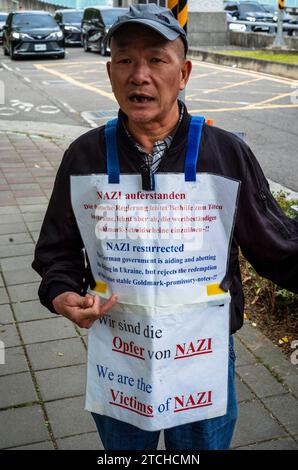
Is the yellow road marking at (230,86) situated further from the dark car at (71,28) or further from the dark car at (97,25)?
the dark car at (71,28)

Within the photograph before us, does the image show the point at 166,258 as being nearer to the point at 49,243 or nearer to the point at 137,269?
the point at 137,269

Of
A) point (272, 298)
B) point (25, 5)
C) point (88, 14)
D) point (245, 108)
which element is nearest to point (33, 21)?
point (88, 14)

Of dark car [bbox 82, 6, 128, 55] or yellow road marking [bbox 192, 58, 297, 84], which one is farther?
dark car [bbox 82, 6, 128, 55]

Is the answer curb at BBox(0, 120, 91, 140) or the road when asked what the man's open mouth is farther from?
curb at BBox(0, 120, 91, 140)

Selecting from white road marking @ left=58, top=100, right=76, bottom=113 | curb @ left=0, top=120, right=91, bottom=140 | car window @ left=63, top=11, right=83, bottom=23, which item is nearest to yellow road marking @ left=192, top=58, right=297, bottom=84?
white road marking @ left=58, top=100, right=76, bottom=113

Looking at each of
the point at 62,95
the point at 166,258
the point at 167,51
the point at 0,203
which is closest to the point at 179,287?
the point at 166,258

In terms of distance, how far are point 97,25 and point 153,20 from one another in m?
23.8

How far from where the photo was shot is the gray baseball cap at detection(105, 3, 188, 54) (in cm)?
178

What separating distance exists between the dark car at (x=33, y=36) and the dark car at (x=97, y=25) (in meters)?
1.78

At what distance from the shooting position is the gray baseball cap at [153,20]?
178cm

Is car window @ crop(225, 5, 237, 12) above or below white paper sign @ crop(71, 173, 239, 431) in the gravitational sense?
below

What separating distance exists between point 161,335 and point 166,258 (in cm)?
22

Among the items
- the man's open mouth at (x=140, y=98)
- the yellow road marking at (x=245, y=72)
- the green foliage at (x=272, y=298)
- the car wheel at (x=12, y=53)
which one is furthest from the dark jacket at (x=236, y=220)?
the car wheel at (x=12, y=53)

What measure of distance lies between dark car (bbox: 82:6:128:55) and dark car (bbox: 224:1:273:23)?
8.75m
